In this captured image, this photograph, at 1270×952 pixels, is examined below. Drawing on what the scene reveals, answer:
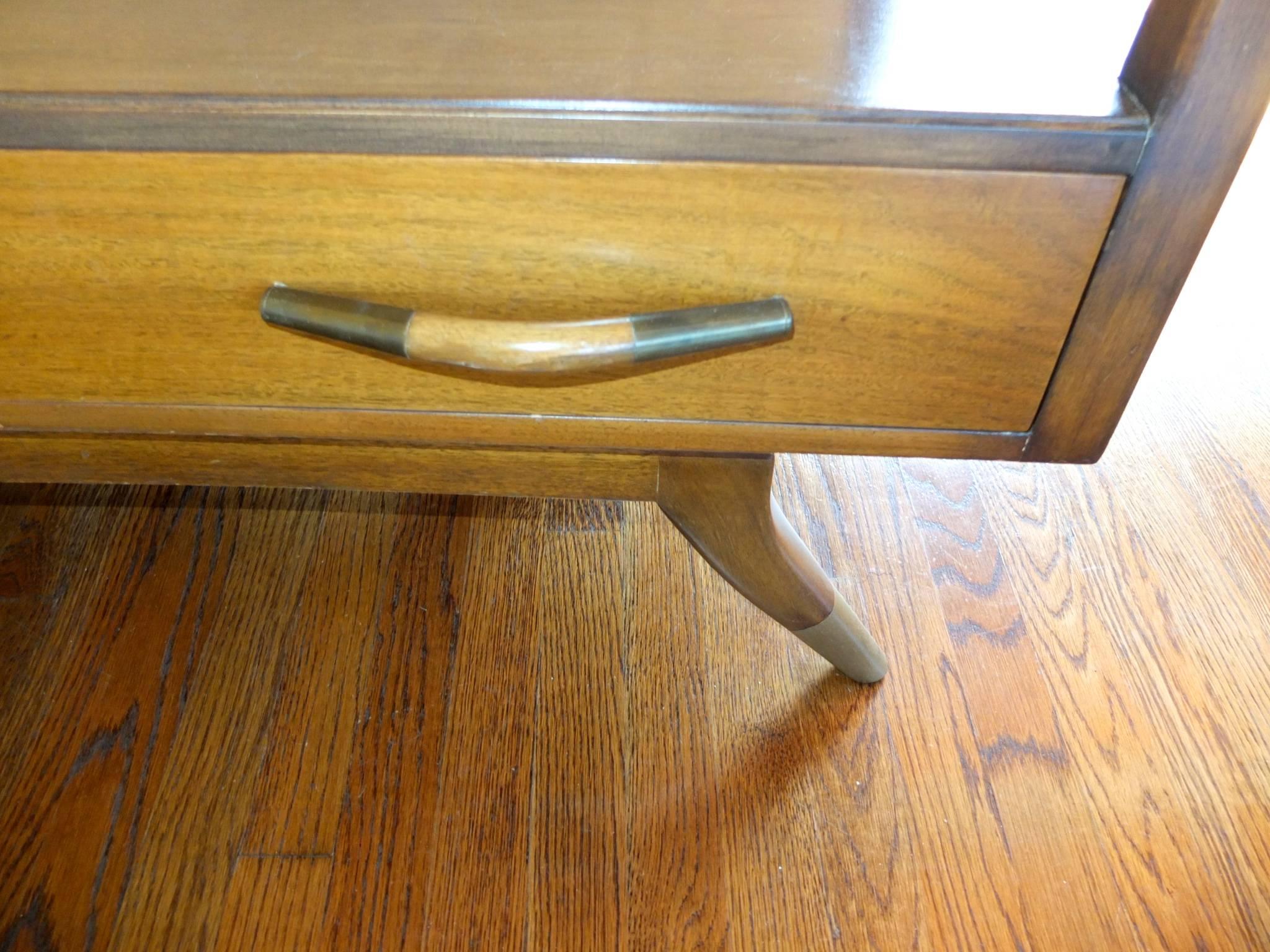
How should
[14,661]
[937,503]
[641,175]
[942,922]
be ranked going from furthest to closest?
[937,503] → [14,661] → [942,922] → [641,175]

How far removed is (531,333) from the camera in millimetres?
332

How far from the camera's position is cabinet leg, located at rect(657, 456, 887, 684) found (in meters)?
0.47

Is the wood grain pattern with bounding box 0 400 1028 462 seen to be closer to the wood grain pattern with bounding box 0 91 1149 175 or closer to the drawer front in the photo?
the drawer front

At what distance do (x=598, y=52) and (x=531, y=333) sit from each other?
96 mm

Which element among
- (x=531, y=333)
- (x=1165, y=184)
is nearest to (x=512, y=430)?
(x=531, y=333)

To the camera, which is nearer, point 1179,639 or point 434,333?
point 434,333

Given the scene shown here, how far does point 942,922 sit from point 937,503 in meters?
0.33

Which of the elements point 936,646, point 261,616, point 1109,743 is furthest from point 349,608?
point 1109,743

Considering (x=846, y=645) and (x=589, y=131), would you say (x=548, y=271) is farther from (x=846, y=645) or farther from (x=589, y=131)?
(x=846, y=645)

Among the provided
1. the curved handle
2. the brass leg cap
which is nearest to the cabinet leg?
the brass leg cap

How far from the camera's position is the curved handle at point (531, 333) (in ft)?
1.09

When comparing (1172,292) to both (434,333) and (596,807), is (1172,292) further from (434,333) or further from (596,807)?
(596,807)

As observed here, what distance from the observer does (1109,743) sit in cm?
64

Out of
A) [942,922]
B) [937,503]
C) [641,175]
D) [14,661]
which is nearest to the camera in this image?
[641,175]
